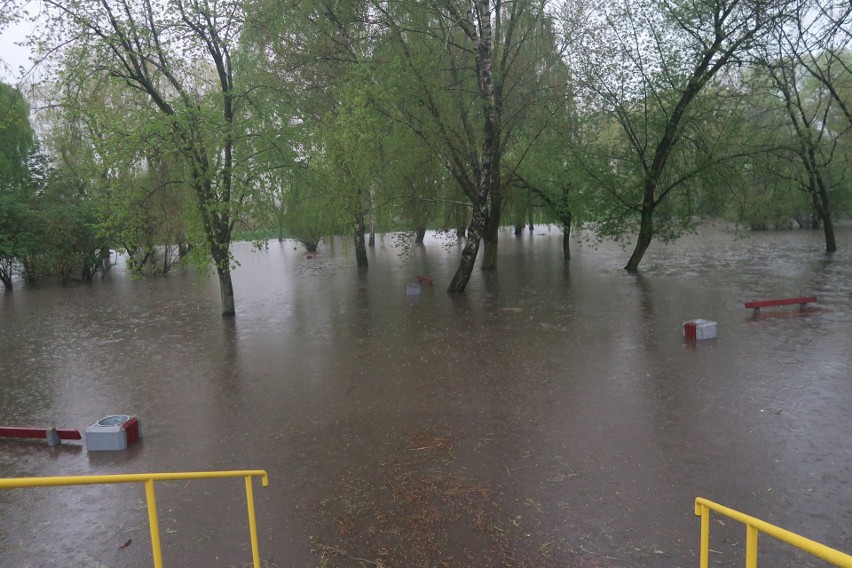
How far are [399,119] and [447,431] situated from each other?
10834mm

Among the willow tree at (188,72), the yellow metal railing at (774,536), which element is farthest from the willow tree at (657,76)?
the yellow metal railing at (774,536)

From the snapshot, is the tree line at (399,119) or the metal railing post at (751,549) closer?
the metal railing post at (751,549)

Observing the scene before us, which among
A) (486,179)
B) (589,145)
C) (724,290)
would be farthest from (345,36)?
(724,290)

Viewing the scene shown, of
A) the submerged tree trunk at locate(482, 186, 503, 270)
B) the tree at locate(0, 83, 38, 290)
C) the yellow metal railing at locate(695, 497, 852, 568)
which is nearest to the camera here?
the yellow metal railing at locate(695, 497, 852, 568)

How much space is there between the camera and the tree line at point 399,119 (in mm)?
12453

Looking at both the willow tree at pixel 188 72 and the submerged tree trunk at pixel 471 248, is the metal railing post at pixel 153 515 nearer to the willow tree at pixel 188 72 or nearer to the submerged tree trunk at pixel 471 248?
the willow tree at pixel 188 72

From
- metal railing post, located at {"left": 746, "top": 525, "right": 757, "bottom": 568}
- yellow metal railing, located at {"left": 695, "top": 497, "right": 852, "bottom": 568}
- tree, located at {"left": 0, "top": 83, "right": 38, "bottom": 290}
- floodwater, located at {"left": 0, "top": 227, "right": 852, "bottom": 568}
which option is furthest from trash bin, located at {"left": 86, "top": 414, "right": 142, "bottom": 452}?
tree, located at {"left": 0, "top": 83, "right": 38, "bottom": 290}

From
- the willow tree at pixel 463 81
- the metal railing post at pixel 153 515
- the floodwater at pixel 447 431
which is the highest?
the willow tree at pixel 463 81

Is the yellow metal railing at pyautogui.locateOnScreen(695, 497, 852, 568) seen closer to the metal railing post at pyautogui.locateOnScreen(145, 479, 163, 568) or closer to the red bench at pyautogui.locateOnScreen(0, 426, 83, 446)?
the metal railing post at pyautogui.locateOnScreen(145, 479, 163, 568)

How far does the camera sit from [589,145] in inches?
773

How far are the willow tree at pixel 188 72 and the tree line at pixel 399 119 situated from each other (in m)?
0.05

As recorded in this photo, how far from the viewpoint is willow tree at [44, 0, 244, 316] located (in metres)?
11.7

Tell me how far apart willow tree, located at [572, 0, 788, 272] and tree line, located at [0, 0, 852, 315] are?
0.21 feet

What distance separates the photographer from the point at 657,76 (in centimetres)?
1742
